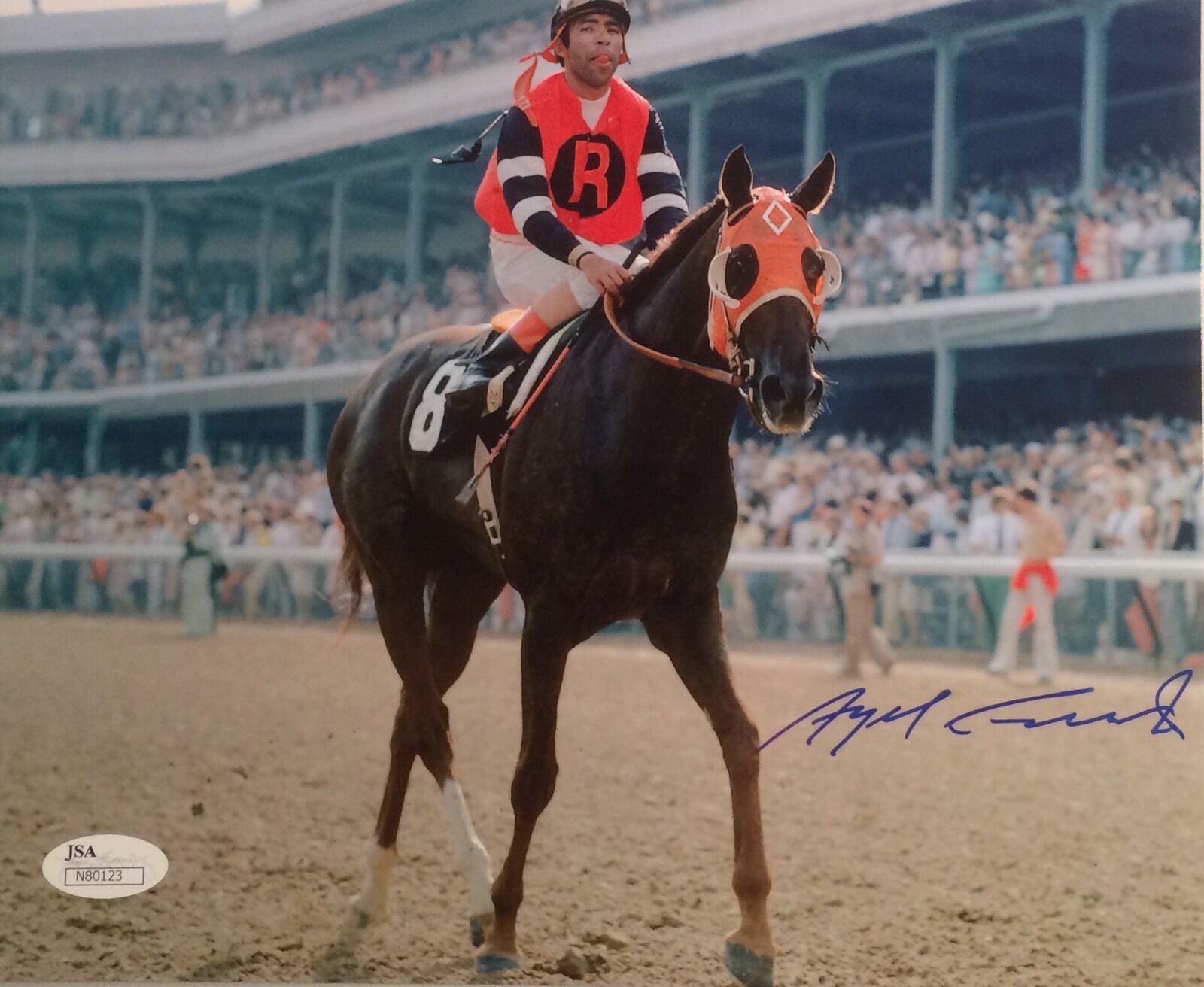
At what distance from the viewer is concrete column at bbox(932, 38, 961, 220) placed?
4.84 metres

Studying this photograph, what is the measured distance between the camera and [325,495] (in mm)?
6035

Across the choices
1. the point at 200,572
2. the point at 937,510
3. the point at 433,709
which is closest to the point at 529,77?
the point at 433,709

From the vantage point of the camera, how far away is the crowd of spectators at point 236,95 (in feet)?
13.1

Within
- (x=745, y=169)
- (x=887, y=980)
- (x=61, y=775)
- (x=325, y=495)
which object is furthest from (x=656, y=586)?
(x=325, y=495)

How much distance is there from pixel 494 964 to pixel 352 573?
49.8 inches

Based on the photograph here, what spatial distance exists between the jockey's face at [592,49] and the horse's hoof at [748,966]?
182cm

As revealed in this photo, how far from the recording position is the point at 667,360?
8.50ft

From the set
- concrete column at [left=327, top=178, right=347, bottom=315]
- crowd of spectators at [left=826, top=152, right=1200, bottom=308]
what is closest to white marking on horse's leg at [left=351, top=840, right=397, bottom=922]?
concrete column at [left=327, top=178, right=347, bottom=315]

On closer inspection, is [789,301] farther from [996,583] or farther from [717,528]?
[996,583]

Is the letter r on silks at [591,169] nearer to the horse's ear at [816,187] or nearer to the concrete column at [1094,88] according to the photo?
the horse's ear at [816,187]

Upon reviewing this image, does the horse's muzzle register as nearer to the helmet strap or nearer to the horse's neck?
the horse's neck

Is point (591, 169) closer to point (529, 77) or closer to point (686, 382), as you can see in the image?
point (529, 77)

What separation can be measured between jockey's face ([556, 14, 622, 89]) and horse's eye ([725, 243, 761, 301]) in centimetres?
81

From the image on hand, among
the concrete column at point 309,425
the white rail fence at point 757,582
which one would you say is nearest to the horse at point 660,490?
the white rail fence at point 757,582
